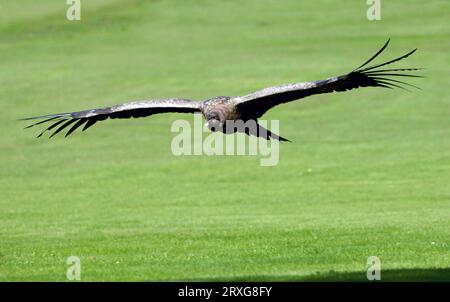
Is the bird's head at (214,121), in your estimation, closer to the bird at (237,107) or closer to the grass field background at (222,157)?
the bird at (237,107)

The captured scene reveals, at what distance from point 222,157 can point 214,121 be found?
59.2ft

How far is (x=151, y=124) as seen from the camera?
125 feet

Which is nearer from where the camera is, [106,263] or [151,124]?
[106,263]

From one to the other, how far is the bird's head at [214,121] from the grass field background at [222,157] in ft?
6.86

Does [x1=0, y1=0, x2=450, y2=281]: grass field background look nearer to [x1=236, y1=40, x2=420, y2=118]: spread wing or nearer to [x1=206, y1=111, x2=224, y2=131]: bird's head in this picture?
[x1=206, y1=111, x2=224, y2=131]: bird's head

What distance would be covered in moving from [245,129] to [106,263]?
3.37 meters

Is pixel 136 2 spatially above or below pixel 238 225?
above

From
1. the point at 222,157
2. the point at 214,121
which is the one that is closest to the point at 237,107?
the point at 214,121

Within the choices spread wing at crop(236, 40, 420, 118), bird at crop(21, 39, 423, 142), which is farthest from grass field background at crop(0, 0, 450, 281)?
spread wing at crop(236, 40, 420, 118)

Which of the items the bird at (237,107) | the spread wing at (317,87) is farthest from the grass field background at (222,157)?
the spread wing at (317,87)

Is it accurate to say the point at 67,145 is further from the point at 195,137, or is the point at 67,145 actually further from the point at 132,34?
the point at 132,34

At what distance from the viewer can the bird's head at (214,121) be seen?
1440 centimetres

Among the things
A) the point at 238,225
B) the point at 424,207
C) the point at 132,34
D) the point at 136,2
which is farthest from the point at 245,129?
the point at 136,2
